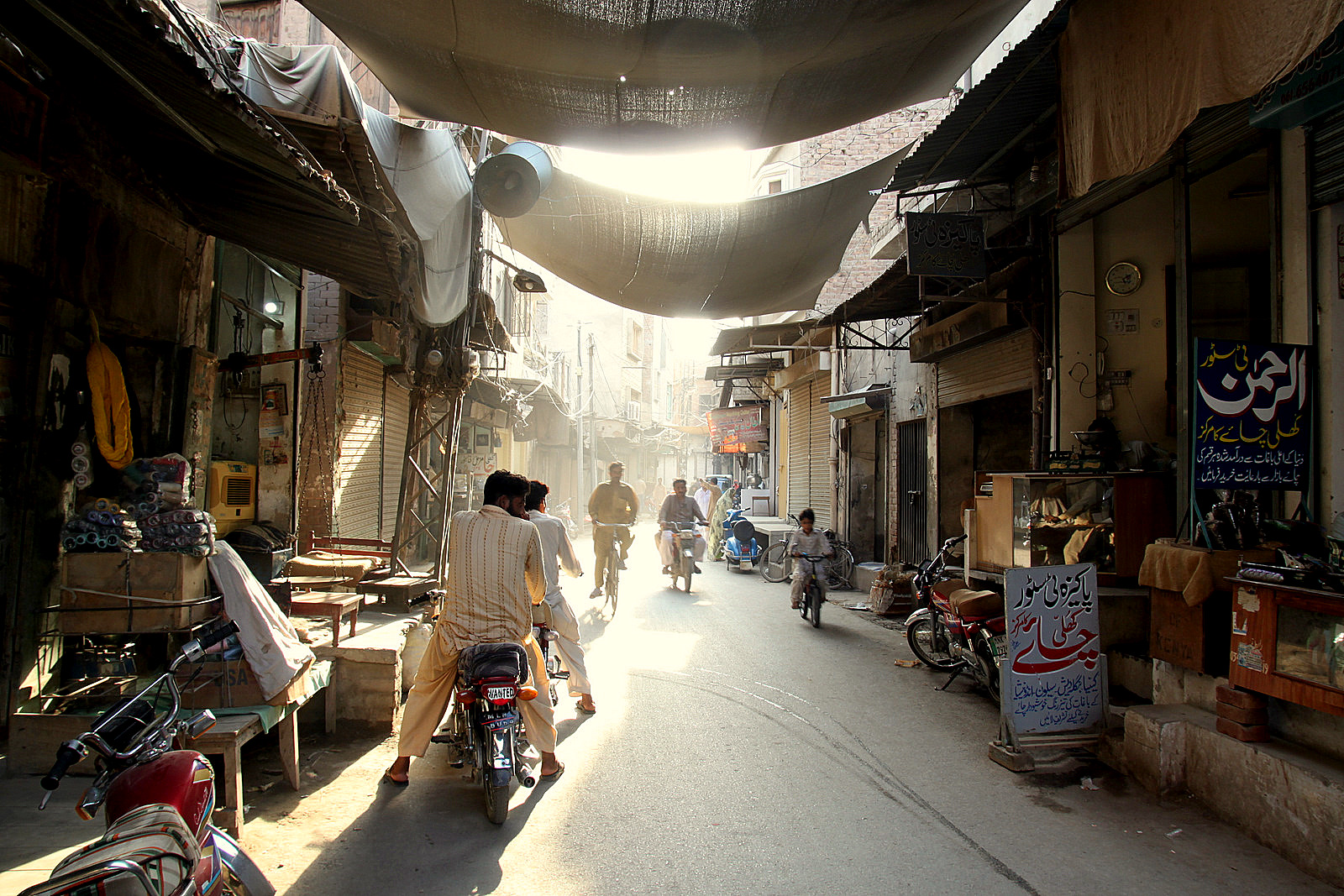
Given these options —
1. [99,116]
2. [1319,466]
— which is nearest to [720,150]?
[99,116]

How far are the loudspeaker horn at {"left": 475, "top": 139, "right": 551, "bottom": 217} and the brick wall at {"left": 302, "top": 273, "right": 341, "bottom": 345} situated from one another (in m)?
4.18

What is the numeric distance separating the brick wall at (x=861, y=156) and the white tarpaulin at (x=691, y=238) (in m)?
10.6

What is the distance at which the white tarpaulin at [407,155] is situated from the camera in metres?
5.22

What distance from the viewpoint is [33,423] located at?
14.7ft

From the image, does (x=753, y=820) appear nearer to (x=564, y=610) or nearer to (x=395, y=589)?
(x=564, y=610)

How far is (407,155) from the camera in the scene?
6.22 metres

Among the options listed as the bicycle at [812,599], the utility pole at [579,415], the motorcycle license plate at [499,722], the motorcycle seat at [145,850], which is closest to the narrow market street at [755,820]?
the motorcycle license plate at [499,722]

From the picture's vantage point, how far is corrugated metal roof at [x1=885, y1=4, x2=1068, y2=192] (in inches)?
225

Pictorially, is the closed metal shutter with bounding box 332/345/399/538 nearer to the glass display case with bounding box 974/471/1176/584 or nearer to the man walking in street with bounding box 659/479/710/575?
the man walking in street with bounding box 659/479/710/575

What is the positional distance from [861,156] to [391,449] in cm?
1628

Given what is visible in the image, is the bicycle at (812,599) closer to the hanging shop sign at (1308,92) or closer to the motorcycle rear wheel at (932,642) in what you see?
the motorcycle rear wheel at (932,642)

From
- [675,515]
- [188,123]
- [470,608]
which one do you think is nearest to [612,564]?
[675,515]

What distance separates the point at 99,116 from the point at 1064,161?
6.33 metres

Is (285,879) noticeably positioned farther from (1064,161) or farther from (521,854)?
(1064,161)
